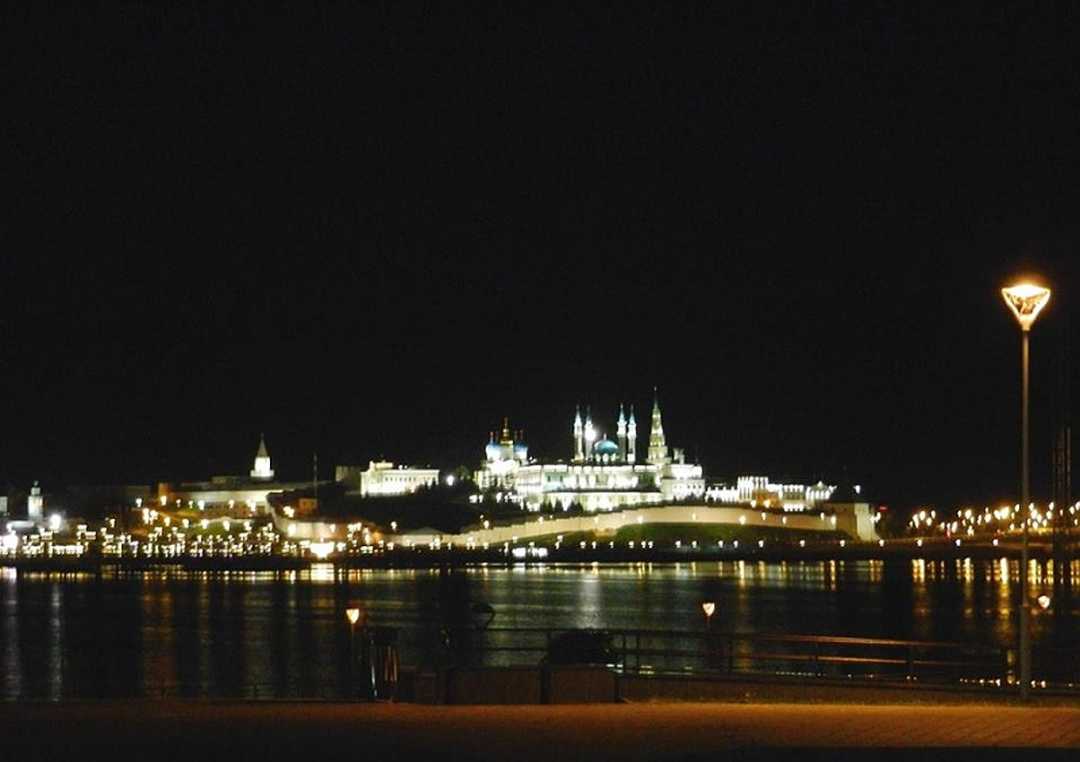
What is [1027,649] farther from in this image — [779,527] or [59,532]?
[59,532]

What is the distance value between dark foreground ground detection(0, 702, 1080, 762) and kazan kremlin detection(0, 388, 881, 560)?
325 feet

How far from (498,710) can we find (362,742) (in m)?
2.20

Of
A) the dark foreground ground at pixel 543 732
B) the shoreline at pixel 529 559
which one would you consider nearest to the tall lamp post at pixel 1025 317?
the dark foreground ground at pixel 543 732

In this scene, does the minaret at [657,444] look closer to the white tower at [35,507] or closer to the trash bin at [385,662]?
the white tower at [35,507]

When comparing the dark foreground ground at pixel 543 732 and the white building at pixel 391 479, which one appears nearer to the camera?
the dark foreground ground at pixel 543 732

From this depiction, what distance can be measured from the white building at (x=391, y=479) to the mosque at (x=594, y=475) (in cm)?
415

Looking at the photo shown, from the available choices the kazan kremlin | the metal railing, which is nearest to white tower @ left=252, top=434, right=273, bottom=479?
the kazan kremlin

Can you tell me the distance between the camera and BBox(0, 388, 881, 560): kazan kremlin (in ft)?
404

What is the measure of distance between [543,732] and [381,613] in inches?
1816

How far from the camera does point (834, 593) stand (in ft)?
232

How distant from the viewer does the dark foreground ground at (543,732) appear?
9.55 meters

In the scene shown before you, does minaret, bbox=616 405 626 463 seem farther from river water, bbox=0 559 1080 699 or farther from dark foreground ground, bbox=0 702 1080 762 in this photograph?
dark foreground ground, bbox=0 702 1080 762

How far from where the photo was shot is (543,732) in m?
10.8

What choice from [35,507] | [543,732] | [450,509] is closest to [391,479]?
[450,509]
